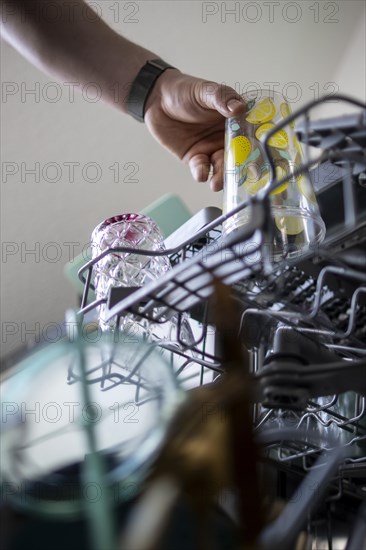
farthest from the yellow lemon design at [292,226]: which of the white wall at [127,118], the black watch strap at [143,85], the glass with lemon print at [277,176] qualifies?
the white wall at [127,118]

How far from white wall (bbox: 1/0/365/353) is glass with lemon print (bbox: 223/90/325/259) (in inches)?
38.5

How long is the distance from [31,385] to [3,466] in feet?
0.15

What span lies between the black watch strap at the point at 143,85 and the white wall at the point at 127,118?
82cm

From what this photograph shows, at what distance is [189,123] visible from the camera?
0.74 m

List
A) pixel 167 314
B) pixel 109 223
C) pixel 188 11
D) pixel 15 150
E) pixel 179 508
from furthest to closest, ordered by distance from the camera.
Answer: pixel 15 150 → pixel 188 11 → pixel 109 223 → pixel 167 314 → pixel 179 508

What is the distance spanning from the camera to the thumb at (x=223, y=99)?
1.81 ft

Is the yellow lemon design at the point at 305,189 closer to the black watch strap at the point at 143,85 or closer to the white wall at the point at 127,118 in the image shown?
the black watch strap at the point at 143,85

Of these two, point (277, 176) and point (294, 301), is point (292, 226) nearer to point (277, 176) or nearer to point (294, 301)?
point (277, 176)

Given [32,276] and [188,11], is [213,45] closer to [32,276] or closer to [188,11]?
[188,11]

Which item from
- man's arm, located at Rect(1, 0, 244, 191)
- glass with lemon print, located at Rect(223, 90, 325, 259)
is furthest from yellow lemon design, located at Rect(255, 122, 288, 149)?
man's arm, located at Rect(1, 0, 244, 191)

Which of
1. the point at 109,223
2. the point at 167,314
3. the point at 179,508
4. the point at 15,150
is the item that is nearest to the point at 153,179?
the point at 15,150

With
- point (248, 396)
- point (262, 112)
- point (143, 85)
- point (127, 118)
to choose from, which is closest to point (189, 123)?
point (143, 85)

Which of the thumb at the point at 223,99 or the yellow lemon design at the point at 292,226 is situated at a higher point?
the thumb at the point at 223,99

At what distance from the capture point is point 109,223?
67cm
